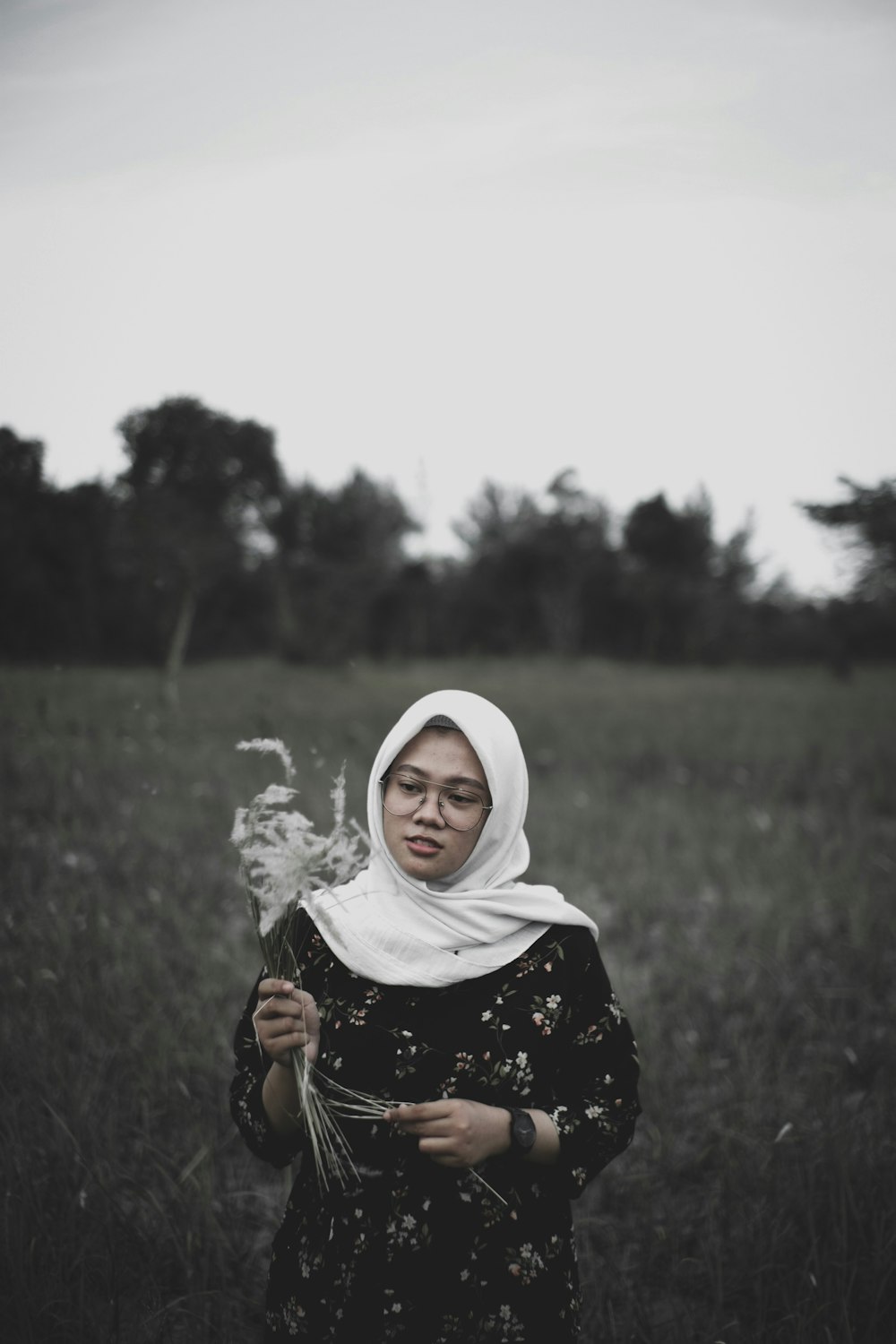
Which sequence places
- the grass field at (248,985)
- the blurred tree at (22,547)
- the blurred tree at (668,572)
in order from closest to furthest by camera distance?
1. the grass field at (248,985)
2. the blurred tree at (22,547)
3. the blurred tree at (668,572)

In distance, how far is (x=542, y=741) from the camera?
28.7ft

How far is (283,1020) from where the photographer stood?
4.58 feet

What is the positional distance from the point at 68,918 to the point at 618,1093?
2.81 meters

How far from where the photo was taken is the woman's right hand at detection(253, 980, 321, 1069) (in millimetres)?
1381

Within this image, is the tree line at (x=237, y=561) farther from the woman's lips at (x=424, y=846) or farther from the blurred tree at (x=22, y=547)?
the woman's lips at (x=424, y=846)

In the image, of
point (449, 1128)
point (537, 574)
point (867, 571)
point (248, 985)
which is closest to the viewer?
point (449, 1128)

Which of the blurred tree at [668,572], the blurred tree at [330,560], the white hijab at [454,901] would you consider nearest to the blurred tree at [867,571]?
the blurred tree at [668,572]

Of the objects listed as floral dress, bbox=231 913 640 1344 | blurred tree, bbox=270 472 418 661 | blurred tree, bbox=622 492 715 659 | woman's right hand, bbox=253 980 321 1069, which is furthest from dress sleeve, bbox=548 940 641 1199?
blurred tree, bbox=622 492 715 659

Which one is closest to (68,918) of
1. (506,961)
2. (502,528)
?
(506,961)

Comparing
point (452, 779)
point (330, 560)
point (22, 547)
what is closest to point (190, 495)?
point (22, 547)

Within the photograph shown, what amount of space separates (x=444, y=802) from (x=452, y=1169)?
0.72 m

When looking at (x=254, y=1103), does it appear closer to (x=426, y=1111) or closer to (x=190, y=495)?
(x=426, y=1111)

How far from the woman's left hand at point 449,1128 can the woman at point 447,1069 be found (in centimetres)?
7

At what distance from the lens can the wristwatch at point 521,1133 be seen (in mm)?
1437
